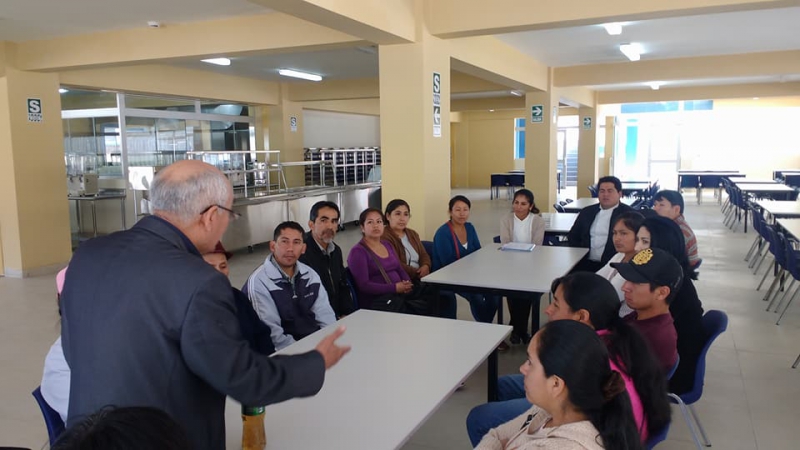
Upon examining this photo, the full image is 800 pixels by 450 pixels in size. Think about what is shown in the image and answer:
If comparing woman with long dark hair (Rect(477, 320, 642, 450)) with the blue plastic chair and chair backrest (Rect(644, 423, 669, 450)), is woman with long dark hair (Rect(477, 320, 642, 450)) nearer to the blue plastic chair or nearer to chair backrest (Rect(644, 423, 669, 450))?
chair backrest (Rect(644, 423, 669, 450))

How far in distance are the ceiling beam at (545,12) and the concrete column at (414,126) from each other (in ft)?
0.85

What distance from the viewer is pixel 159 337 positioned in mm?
1283

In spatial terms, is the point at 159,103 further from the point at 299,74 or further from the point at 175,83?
the point at 299,74

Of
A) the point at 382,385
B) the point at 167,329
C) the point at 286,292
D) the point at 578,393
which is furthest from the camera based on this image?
the point at 286,292

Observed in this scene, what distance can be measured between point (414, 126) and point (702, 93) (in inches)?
429

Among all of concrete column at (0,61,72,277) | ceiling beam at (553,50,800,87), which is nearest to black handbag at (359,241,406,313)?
concrete column at (0,61,72,277)

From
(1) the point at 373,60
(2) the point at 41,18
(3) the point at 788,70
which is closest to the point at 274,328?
(2) the point at 41,18

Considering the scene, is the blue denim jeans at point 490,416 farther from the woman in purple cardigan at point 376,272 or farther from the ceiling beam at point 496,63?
the ceiling beam at point 496,63

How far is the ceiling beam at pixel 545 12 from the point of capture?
4.58 meters

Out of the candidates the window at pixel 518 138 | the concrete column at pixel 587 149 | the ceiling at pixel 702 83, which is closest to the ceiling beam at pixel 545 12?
the ceiling at pixel 702 83

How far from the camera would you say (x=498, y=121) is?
20.7m

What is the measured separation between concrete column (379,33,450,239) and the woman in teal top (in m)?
0.83

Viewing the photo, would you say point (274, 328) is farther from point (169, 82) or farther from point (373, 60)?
point (169, 82)

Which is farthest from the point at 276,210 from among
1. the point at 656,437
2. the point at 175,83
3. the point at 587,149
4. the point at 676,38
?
the point at 587,149
